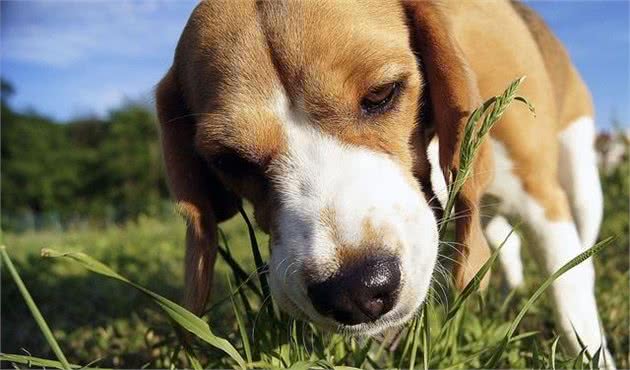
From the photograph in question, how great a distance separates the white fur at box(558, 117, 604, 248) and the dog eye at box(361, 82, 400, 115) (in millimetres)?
2179

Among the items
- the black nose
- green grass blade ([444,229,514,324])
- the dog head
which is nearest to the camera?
the black nose

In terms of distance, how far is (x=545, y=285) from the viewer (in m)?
2.18

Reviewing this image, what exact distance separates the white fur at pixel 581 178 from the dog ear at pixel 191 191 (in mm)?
2404

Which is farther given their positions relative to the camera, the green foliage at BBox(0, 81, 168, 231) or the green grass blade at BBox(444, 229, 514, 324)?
the green foliage at BBox(0, 81, 168, 231)

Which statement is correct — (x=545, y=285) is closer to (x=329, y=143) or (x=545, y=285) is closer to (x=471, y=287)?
(x=471, y=287)

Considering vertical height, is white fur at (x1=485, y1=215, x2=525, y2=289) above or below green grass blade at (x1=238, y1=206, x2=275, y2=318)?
below

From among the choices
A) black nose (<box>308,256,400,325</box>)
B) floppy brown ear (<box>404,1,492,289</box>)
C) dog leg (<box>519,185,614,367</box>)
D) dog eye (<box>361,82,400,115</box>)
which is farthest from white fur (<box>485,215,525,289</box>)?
black nose (<box>308,256,400,325</box>)

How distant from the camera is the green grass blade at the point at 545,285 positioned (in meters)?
2.11

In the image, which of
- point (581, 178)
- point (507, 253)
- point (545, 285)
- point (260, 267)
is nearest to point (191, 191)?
point (260, 267)

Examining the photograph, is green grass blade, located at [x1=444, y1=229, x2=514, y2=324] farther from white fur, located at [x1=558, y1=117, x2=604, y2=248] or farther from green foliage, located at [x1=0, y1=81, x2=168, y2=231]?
green foliage, located at [x1=0, y1=81, x2=168, y2=231]

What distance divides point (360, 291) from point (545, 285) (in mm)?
579

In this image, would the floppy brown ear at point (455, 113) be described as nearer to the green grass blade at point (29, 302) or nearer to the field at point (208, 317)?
the field at point (208, 317)

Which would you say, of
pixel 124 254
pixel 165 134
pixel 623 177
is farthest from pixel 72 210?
pixel 165 134

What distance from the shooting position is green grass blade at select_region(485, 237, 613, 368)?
2.11 m
